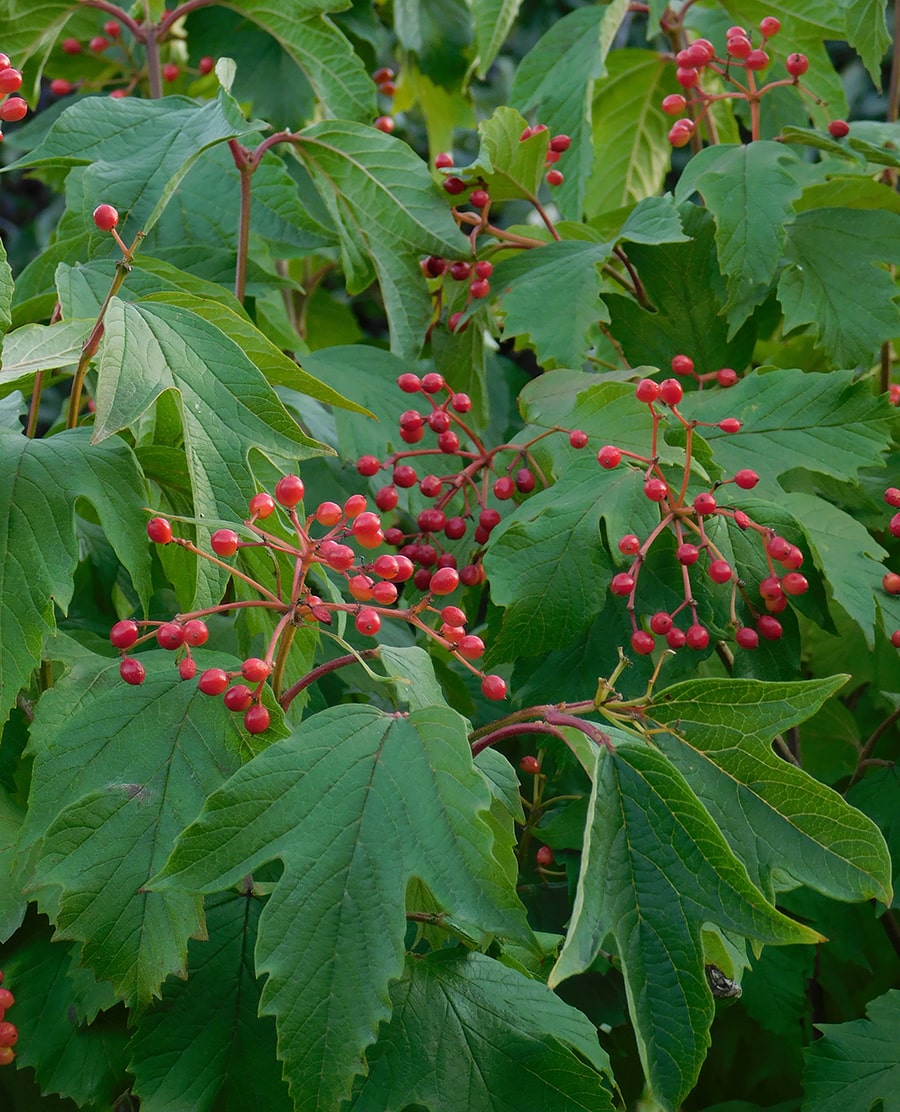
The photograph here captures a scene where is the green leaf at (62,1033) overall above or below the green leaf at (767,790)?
below

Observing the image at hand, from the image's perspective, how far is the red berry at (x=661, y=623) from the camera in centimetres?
77

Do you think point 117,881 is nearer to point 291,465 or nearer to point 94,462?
point 94,462

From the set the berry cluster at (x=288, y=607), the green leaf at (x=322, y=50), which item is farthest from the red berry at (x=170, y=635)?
the green leaf at (x=322, y=50)

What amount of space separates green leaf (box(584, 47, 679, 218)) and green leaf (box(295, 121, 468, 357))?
365 millimetres

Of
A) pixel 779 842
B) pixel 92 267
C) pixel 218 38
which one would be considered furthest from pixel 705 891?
pixel 218 38

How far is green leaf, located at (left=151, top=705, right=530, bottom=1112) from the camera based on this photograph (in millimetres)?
541

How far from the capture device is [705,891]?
59 centimetres

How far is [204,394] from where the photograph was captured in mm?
691

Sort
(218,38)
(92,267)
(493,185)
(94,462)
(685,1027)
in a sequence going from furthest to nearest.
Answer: (218,38) → (493,185) → (92,267) → (94,462) → (685,1027)

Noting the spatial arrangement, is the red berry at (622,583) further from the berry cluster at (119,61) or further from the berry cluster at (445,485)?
the berry cluster at (119,61)

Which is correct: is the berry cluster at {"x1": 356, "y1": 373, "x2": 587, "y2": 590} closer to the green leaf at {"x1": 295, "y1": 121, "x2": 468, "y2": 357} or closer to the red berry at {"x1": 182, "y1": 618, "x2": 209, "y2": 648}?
the green leaf at {"x1": 295, "y1": 121, "x2": 468, "y2": 357}

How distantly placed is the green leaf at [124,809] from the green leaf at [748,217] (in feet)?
Answer: 1.74

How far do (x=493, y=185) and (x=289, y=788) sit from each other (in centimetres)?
63

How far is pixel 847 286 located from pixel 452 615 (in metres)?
0.50
